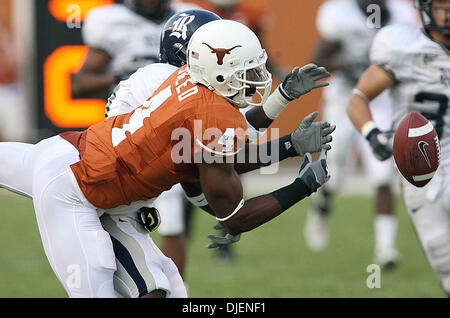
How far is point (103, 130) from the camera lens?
318cm

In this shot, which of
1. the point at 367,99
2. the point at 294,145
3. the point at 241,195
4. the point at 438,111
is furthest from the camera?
the point at 367,99

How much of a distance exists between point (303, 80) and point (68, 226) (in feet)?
3.37

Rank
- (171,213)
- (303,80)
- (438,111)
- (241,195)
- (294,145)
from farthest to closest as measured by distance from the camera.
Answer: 1. (171,213)
2. (438,111)
3. (303,80)
4. (294,145)
5. (241,195)

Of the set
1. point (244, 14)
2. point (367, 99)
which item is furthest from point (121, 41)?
point (244, 14)

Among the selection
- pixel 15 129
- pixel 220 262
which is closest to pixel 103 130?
pixel 220 262

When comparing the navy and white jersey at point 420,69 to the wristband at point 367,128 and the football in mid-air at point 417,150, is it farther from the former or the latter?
the football in mid-air at point 417,150

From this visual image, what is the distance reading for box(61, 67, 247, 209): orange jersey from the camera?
2.94 meters

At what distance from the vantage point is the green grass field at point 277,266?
16.2 feet

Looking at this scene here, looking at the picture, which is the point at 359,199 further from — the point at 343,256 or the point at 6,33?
the point at 6,33

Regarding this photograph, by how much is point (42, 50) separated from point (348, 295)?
5329mm

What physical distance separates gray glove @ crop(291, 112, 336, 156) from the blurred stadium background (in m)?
1.78

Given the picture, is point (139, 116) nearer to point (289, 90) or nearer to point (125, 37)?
point (289, 90)

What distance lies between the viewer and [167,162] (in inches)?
119

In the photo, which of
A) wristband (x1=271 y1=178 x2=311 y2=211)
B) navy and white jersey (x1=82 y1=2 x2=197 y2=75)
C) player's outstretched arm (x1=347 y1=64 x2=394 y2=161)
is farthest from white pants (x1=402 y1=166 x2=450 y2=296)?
navy and white jersey (x1=82 y1=2 x2=197 y2=75)
